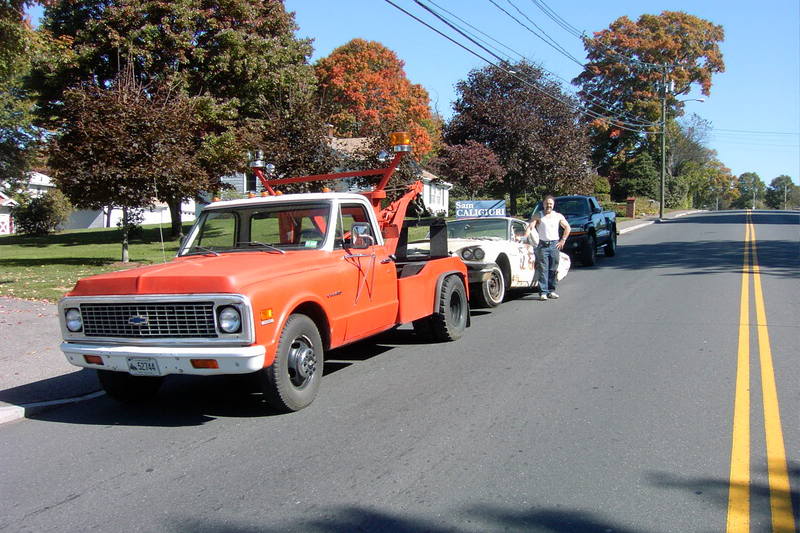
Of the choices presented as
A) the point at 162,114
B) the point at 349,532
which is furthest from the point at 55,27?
the point at 349,532

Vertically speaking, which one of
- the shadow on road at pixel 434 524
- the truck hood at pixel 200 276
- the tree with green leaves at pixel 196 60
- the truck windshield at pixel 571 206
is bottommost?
the shadow on road at pixel 434 524

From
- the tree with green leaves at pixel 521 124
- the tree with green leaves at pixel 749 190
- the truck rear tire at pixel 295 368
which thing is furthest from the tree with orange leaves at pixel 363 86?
the tree with green leaves at pixel 749 190

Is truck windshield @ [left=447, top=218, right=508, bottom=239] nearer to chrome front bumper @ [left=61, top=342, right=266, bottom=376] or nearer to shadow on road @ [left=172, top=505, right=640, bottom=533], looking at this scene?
chrome front bumper @ [left=61, top=342, right=266, bottom=376]

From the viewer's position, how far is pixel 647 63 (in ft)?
191

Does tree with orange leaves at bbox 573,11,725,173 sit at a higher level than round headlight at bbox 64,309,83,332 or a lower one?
higher

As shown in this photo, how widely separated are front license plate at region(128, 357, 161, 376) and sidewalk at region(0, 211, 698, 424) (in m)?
1.57

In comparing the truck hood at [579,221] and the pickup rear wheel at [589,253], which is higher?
the truck hood at [579,221]

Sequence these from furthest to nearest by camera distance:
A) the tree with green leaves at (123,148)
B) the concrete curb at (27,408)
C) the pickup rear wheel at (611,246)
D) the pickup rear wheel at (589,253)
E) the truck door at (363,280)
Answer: the pickup rear wheel at (611,246)
the pickup rear wheel at (589,253)
the tree with green leaves at (123,148)
the truck door at (363,280)
the concrete curb at (27,408)

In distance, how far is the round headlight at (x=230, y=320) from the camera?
17.1ft

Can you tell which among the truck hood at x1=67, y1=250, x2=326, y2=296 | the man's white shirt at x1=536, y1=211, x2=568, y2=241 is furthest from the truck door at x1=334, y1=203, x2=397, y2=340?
the man's white shirt at x1=536, y1=211, x2=568, y2=241

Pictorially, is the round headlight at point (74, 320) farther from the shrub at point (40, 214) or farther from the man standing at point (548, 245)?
the shrub at point (40, 214)

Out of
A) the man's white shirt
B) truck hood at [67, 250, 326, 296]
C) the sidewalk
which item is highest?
the man's white shirt

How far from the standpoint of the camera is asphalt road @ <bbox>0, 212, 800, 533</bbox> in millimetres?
3904

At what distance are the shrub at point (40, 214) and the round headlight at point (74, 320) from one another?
34426 mm
